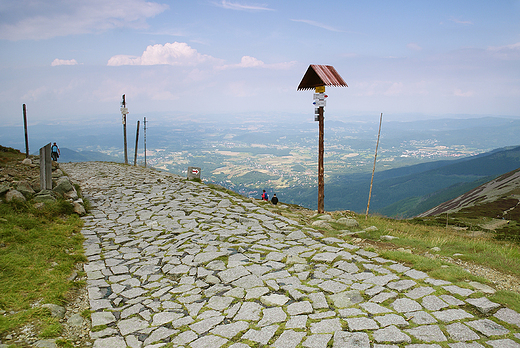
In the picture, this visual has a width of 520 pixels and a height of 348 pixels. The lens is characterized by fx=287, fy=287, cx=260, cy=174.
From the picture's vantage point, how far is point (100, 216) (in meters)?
10.8

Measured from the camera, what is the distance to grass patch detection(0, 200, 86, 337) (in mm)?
4567

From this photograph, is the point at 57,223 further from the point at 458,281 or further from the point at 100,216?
the point at 458,281

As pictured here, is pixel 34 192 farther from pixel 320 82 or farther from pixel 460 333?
pixel 460 333

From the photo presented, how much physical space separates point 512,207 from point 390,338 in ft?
119

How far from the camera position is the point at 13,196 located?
905 centimetres

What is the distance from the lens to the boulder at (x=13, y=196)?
898 cm

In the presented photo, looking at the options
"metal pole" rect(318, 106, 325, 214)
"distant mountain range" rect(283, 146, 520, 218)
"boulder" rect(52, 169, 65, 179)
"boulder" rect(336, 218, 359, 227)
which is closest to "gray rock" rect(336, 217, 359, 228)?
"boulder" rect(336, 218, 359, 227)

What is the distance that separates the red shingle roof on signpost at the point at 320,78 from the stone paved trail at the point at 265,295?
5528mm

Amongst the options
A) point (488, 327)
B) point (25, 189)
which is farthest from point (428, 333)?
point (25, 189)

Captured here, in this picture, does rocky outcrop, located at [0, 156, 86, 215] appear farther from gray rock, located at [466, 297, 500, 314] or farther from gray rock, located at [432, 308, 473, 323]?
gray rock, located at [466, 297, 500, 314]

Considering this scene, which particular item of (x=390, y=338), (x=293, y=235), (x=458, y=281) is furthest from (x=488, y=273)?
(x=293, y=235)

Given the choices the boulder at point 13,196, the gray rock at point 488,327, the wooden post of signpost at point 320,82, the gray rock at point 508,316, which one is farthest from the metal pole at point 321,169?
the boulder at point 13,196

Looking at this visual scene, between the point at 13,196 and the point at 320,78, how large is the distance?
36.1 ft

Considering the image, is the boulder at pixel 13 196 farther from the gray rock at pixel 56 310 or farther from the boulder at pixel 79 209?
the gray rock at pixel 56 310
